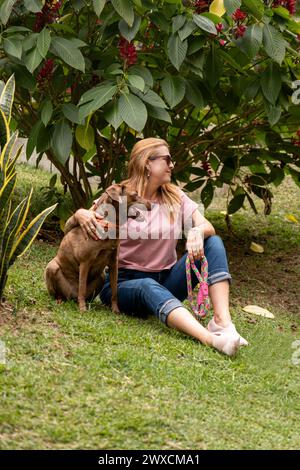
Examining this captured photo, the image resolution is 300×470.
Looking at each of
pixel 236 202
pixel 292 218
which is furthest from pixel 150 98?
pixel 292 218

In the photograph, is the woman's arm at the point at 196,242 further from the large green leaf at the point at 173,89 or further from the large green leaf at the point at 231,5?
the large green leaf at the point at 231,5

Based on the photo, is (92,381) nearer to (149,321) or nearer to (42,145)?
(149,321)

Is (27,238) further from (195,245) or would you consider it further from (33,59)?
(33,59)

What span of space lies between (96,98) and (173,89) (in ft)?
1.97

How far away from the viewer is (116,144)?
253 inches

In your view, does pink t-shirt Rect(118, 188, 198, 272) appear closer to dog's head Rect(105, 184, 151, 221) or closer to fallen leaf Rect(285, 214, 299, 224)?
dog's head Rect(105, 184, 151, 221)

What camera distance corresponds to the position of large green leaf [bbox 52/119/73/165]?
211 inches

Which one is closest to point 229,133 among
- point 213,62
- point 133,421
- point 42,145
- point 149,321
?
point 213,62

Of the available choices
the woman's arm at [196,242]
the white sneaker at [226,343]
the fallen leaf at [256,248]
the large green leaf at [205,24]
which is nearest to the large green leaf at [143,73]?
the large green leaf at [205,24]

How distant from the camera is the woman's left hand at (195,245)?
4.75 meters

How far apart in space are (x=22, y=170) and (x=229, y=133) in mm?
3128

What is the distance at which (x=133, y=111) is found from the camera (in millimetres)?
4953

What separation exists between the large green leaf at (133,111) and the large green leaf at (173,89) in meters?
0.35

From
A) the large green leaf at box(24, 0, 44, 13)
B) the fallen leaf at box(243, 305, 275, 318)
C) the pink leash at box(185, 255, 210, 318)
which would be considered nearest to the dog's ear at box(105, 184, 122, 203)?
the pink leash at box(185, 255, 210, 318)
